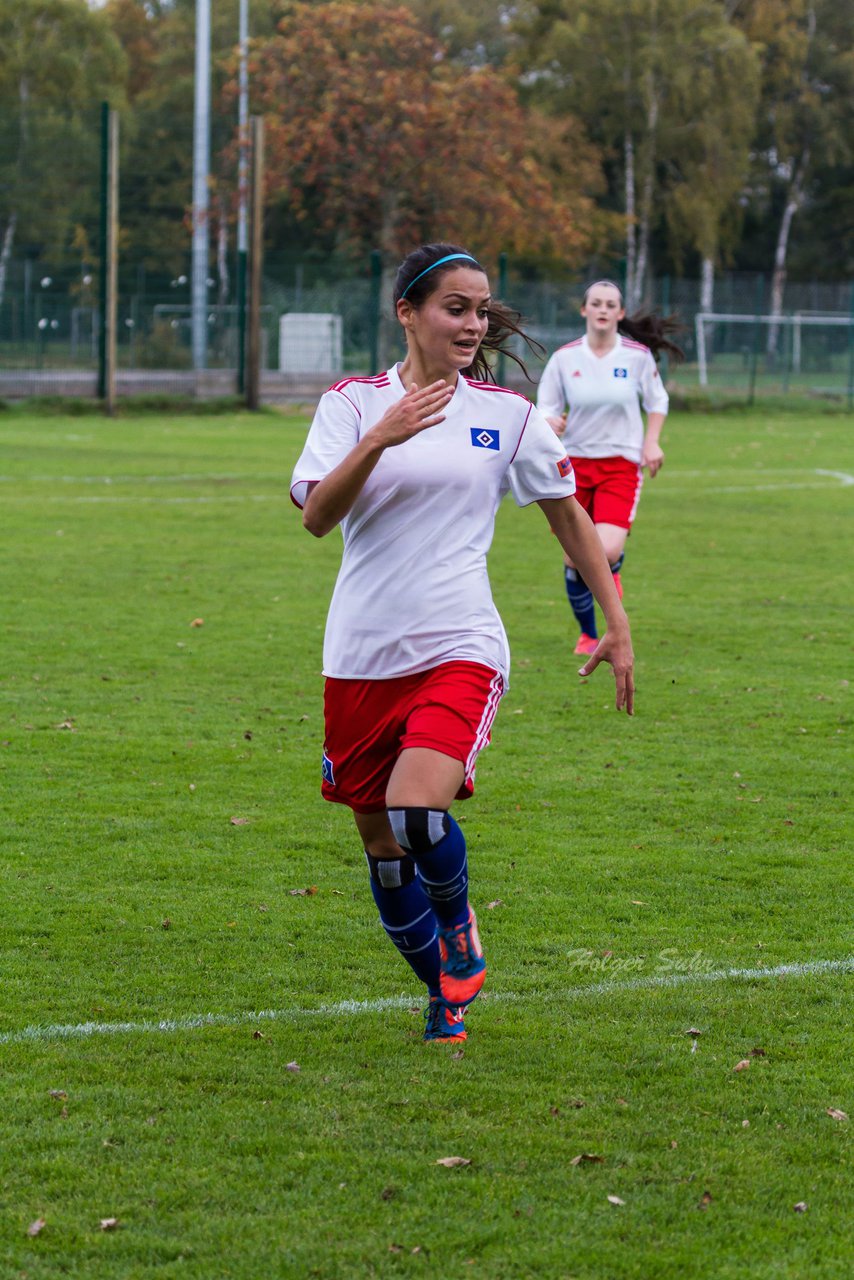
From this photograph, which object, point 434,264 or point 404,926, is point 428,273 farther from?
point 404,926

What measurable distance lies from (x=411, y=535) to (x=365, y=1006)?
4.48 ft

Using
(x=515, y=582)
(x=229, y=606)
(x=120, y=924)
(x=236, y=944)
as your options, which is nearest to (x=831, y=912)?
(x=236, y=944)

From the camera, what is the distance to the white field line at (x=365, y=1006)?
14.7ft

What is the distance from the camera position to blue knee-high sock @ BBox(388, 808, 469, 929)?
4.12 meters

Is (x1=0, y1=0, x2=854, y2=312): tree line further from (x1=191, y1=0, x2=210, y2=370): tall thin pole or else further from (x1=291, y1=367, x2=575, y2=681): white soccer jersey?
(x1=291, y1=367, x2=575, y2=681): white soccer jersey

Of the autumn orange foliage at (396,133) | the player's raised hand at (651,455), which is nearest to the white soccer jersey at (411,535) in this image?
the player's raised hand at (651,455)

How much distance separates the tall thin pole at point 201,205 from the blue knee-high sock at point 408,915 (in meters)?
29.8

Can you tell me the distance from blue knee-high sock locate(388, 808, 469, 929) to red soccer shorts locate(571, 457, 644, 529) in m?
6.33

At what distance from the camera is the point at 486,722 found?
436 centimetres

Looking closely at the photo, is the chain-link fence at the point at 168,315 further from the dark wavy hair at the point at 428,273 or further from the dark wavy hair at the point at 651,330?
the dark wavy hair at the point at 428,273

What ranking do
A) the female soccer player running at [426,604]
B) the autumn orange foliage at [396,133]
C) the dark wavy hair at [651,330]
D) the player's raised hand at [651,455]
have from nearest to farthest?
the female soccer player running at [426,604] → the player's raised hand at [651,455] → the dark wavy hair at [651,330] → the autumn orange foliage at [396,133]

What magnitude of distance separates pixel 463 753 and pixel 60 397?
28.1 meters

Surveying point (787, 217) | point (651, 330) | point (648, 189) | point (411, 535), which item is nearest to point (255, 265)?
point (651, 330)

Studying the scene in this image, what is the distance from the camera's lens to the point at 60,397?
102 feet
